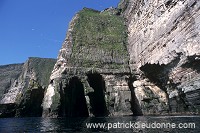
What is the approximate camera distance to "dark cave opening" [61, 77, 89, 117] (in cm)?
5766

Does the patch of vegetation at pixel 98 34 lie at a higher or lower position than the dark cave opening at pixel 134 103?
higher

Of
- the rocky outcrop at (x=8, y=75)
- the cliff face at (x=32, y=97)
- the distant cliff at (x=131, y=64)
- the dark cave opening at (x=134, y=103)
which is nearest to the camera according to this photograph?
the distant cliff at (x=131, y=64)

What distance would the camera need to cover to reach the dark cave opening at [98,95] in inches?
2352

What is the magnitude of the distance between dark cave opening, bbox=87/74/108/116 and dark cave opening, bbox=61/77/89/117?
3.06 meters

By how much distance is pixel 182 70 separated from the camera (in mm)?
42219

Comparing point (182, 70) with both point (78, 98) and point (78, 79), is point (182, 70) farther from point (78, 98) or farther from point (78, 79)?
point (78, 98)

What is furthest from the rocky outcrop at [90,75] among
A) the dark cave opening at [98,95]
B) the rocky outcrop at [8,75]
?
the rocky outcrop at [8,75]

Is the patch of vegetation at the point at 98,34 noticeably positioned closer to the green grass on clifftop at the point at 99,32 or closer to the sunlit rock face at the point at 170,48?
the green grass on clifftop at the point at 99,32

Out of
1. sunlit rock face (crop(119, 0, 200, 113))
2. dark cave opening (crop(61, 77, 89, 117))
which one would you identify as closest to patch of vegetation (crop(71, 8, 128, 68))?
sunlit rock face (crop(119, 0, 200, 113))

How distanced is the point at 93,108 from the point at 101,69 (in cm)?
916

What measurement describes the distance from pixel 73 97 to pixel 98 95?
7.13 m

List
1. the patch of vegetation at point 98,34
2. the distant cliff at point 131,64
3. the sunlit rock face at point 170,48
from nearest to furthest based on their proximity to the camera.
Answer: the sunlit rock face at point 170,48
the distant cliff at point 131,64
the patch of vegetation at point 98,34

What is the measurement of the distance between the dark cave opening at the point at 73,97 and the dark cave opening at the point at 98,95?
306cm

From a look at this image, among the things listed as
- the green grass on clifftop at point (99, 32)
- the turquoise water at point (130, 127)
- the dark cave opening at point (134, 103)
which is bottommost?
the turquoise water at point (130, 127)
